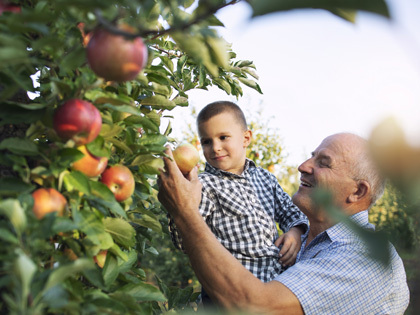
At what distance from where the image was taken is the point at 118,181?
3.33 ft

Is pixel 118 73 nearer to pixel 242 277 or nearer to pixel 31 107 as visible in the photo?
pixel 31 107

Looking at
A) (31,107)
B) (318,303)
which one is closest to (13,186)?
(31,107)

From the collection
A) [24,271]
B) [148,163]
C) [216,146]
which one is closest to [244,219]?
[216,146]

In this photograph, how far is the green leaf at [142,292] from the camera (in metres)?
0.99

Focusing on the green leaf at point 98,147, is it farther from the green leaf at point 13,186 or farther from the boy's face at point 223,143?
the boy's face at point 223,143

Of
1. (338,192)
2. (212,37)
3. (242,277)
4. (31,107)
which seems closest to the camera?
(212,37)

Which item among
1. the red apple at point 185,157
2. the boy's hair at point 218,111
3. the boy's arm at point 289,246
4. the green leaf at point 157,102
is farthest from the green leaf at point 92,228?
the boy's hair at point 218,111

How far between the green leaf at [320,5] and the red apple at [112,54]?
0.38 m

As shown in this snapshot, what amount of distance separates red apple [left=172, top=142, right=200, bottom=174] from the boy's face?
1.90 ft

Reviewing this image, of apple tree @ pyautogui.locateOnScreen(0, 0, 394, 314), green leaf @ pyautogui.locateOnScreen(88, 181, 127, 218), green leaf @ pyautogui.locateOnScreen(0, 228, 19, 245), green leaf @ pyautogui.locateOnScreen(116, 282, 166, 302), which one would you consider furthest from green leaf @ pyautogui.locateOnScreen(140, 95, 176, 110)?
green leaf @ pyautogui.locateOnScreen(0, 228, 19, 245)

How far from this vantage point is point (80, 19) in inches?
32.8

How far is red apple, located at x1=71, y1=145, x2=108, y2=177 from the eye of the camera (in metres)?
0.91

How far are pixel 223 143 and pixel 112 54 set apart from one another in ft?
5.64

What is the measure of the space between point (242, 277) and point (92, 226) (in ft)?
2.87
